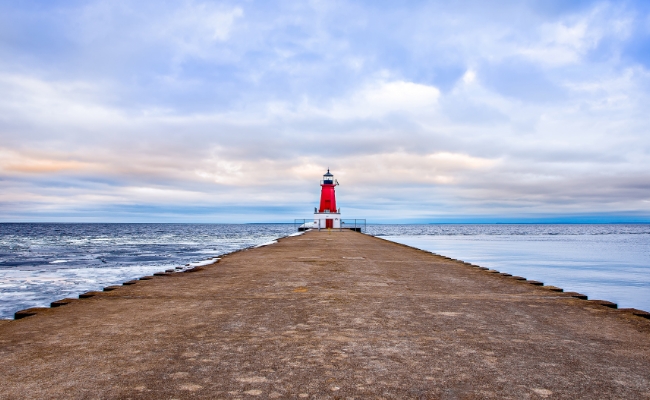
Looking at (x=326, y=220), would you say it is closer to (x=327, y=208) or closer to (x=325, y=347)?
(x=327, y=208)

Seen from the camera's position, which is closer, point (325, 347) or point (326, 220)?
point (325, 347)

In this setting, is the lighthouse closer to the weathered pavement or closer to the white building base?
the white building base

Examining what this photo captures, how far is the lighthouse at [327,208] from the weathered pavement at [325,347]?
1470 inches

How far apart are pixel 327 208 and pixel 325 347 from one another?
41314 millimetres

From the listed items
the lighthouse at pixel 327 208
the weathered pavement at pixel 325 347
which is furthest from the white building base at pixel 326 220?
the weathered pavement at pixel 325 347

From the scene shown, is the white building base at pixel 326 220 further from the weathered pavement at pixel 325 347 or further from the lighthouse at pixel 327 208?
the weathered pavement at pixel 325 347

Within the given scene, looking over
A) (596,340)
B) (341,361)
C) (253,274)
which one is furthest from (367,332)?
(253,274)

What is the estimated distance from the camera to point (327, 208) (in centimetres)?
4431

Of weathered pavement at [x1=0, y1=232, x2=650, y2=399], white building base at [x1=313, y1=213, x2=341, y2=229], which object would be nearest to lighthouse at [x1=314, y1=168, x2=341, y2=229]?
white building base at [x1=313, y1=213, x2=341, y2=229]

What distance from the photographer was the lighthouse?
42781 millimetres

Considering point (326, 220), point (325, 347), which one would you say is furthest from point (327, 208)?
point (325, 347)

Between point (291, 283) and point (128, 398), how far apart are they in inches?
169

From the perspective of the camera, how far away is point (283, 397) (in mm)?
2166

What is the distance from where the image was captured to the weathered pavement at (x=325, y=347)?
2293mm
